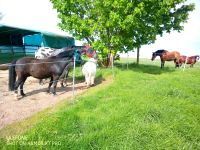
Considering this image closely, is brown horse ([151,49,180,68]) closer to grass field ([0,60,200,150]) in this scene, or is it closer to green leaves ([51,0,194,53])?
green leaves ([51,0,194,53])

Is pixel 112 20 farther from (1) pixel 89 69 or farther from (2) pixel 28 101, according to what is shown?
(2) pixel 28 101

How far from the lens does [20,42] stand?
23391mm

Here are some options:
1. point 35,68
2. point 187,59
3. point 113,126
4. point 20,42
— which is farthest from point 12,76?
point 187,59

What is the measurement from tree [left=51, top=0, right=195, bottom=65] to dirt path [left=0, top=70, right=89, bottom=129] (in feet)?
16.2

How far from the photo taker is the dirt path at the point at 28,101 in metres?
7.86

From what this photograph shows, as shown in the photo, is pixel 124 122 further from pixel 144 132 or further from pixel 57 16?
pixel 57 16

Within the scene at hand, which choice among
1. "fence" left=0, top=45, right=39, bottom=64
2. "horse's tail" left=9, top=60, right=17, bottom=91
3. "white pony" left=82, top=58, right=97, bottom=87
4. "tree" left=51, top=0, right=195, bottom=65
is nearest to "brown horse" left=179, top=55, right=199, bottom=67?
"tree" left=51, top=0, right=195, bottom=65

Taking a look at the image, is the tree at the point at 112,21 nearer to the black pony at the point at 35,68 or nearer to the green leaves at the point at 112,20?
the green leaves at the point at 112,20

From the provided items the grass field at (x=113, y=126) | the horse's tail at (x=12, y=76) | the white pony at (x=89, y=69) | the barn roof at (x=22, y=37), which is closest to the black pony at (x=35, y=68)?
the horse's tail at (x=12, y=76)

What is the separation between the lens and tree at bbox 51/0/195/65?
623 inches

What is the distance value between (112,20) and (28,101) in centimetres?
804

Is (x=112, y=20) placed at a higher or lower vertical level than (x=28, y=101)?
higher

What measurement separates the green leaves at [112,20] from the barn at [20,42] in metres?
4.66

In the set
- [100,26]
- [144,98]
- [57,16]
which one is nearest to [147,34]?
[100,26]
